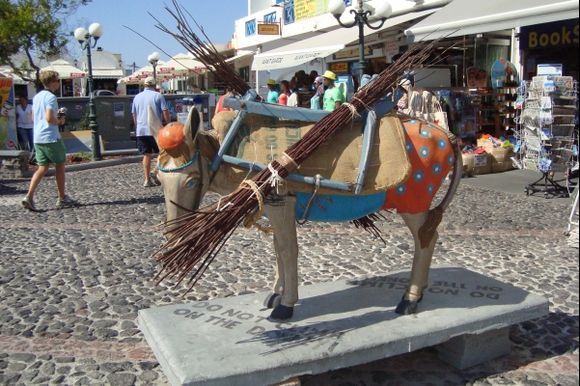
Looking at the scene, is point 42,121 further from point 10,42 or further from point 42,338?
point 10,42

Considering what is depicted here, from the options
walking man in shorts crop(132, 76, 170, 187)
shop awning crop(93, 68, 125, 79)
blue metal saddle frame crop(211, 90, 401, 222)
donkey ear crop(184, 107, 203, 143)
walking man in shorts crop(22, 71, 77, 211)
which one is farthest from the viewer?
shop awning crop(93, 68, 125, 79)

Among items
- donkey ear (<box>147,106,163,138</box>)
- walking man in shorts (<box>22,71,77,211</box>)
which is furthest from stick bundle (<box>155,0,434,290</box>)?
donkey ear (<box>147,106,163,138</box>)

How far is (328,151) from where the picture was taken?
3.10 metres

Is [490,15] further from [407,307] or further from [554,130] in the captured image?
[407,307]

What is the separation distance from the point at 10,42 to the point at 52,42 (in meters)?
1.88

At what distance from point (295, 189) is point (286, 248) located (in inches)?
13.5

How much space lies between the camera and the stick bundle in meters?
2.72

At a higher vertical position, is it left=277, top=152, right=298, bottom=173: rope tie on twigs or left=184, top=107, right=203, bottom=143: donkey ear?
left=184, top=107, right=203, bottom=143: donkey ear

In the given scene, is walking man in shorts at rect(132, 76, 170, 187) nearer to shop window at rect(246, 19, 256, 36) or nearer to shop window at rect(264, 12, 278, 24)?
Answer: shop window at rect(264, 12, 278, 24)

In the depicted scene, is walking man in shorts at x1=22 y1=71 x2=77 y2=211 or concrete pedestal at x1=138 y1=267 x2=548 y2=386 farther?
walking man in shorts at x1=22 y1=71 x2=77 y2=211

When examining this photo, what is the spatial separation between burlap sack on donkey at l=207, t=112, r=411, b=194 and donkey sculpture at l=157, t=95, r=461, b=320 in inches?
0.8

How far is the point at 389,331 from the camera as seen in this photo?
308 cm

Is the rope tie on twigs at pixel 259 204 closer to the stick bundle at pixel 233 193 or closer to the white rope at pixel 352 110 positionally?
the stick bundle at pixel 233 193

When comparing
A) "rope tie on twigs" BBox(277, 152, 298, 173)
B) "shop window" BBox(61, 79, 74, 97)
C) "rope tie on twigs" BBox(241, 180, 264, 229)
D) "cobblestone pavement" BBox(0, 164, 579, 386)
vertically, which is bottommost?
"cobblestone pavement" BBox(0, 164, 579, 386)
